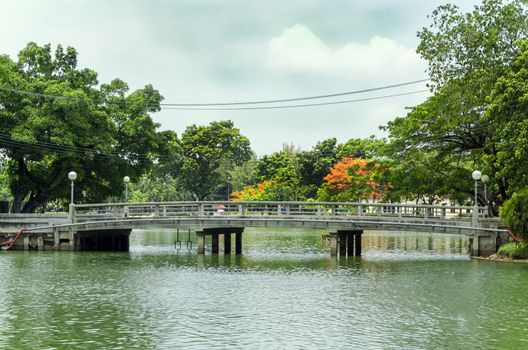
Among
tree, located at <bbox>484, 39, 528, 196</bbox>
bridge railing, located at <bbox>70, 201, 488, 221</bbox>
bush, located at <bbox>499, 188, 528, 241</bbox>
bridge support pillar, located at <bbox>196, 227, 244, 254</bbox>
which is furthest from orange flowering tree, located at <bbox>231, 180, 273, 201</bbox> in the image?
bush, located at <bbox>499, 188, 528, 241</bbox>

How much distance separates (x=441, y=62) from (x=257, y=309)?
1083 inches

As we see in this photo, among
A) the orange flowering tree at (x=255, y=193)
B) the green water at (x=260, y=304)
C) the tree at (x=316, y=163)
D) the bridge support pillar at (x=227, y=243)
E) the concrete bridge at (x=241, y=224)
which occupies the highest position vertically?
Result: the tree at (x=316, y=163)

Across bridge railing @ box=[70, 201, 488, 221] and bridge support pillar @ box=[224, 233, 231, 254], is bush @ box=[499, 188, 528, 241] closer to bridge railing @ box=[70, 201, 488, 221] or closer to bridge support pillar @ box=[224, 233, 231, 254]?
bridge railing @ box=[70, 201, 488, 221]

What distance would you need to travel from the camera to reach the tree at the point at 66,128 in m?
49.8

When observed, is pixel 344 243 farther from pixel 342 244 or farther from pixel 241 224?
pixel 241 224

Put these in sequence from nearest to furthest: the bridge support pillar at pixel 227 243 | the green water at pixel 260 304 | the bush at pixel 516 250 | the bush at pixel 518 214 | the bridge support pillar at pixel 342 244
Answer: the green water at pixel 260 304 → the bush at pixel 518 214 → the bush at pixel 516 250 → the bridge support pillar at pixel 342 244 → the bridge support pillar at pixel 227 243

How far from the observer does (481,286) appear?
29.4 meters

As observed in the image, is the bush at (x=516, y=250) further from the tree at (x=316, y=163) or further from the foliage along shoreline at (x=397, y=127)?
the tree at (x=316, y=163)

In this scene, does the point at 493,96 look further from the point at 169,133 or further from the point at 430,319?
the point at 169,133

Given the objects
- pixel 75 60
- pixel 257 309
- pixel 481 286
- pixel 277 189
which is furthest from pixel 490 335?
pixel 277 189

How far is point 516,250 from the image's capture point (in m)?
38.1

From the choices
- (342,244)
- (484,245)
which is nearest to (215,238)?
(342,244)

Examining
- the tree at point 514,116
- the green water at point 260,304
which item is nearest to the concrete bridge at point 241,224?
the green water at point 260,304

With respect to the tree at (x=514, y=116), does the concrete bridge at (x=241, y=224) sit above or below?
below
